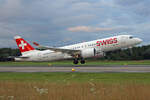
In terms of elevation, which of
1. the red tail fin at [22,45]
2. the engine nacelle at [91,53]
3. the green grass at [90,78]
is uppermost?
the red tail fin at [22,45]

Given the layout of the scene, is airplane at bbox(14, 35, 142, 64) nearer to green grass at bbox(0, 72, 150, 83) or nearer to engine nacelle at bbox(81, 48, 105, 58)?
engine nacelle at bbox(81, 48, 105, 58)

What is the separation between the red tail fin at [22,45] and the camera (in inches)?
1929

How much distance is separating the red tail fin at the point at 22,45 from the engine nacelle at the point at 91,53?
1419 centimetres

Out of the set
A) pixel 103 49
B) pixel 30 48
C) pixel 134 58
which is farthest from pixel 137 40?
pixel 134 58

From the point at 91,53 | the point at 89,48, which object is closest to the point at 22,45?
the point at 89,48

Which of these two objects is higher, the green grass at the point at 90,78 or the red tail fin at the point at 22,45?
the red tail fin at the point at 22,45

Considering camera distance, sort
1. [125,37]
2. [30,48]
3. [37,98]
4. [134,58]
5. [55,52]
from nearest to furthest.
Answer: [37,98]
[125,37]
[55,52]
[30,48]
[134,58]

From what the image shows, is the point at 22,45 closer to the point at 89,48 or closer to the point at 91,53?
the point at 89,48

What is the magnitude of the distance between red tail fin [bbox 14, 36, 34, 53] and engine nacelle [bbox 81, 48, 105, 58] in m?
14.2

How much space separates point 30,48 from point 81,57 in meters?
13.4

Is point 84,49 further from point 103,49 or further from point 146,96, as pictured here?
point 146,96

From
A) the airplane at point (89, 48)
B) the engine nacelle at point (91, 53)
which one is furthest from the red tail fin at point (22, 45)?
the engine nacelle at point (91, 53)

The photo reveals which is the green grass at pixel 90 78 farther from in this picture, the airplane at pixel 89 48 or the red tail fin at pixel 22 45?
the red tail fin at pixel 22 45

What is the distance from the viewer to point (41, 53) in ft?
155
